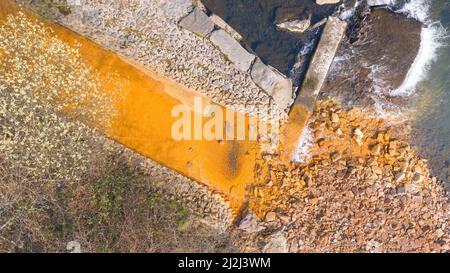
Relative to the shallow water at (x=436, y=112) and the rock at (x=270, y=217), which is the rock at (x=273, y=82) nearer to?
the rock at (x=270, y=217)

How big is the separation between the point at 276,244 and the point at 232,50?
4367 millimetres

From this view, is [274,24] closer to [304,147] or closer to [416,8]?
[304,147]

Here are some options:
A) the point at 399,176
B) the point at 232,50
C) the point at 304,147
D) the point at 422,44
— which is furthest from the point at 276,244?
the point at 422,44

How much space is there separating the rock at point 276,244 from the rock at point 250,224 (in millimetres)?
341

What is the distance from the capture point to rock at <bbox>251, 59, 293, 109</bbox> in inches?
391

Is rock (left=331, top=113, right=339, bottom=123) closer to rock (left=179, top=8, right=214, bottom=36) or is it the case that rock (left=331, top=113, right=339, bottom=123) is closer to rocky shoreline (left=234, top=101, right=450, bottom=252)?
rocky shoreline (left=234, top=101, right=450, bottom=252)

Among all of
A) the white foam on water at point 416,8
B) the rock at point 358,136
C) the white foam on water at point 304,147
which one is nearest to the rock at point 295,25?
the white foam on water at point 304,147

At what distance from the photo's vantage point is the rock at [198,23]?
9.51 meters

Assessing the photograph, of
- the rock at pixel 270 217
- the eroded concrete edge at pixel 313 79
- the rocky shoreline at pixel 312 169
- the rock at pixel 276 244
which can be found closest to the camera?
the rocky shoreline at pixel 312 169

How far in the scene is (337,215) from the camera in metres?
9.99

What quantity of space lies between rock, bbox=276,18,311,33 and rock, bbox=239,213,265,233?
434 cm

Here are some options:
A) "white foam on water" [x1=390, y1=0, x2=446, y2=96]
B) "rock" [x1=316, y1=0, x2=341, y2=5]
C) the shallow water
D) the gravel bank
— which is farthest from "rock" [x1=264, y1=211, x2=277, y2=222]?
"rock" [x1=316, y1=0, x2=341, y2=5]

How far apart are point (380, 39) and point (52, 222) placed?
Result: 8.40 metres

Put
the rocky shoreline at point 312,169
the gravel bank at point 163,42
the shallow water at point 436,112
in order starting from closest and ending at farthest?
1. the gravel bank at point 163,42
2. the rocky shoreline at point 312,169
3. the shallow water at point 436,112
